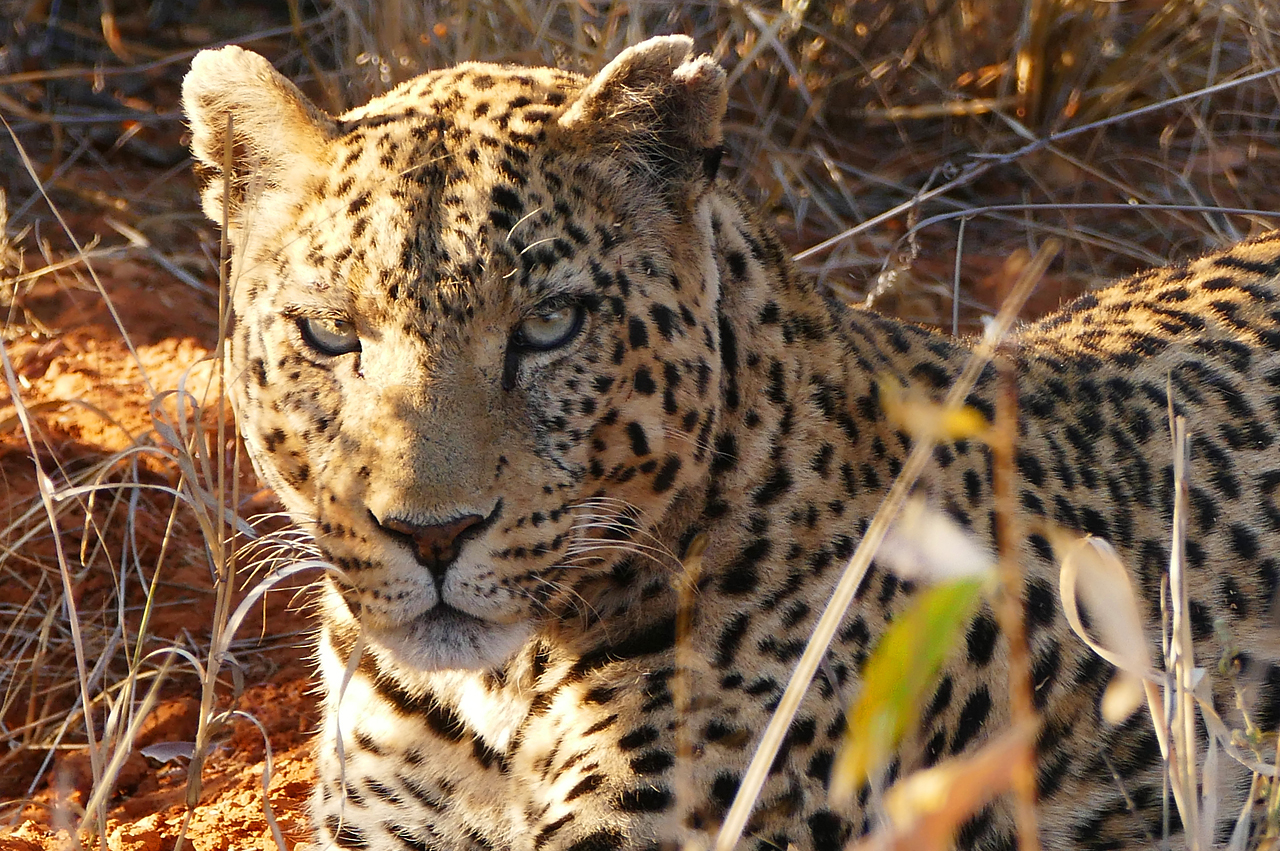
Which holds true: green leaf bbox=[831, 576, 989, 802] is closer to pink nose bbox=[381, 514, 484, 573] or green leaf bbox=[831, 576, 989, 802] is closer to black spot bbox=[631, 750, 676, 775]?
pink nose bbox=[381, 514, 484, 573]

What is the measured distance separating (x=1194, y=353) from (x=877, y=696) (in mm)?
2971

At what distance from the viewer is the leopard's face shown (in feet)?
9.36

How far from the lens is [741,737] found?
9.95 ft

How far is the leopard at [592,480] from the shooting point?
9.51ft

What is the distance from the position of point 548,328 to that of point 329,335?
17.8 inches

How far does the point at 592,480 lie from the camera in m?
3.04

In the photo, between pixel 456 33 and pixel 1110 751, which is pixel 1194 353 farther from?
pixel 456 33

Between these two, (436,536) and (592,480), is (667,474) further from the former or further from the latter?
(436,536)

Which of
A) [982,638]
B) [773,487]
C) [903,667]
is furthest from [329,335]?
[903,667]

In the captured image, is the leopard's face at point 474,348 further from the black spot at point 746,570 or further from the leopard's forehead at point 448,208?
the black spot at point 746,570

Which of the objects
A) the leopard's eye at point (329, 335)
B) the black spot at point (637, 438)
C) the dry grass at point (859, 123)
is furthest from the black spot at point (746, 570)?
the dry grass at point (859, 123)

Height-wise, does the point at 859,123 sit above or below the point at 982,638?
above

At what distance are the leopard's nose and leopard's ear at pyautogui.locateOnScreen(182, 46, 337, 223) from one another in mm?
852

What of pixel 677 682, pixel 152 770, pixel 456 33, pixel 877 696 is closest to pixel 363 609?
pixel 677 682
